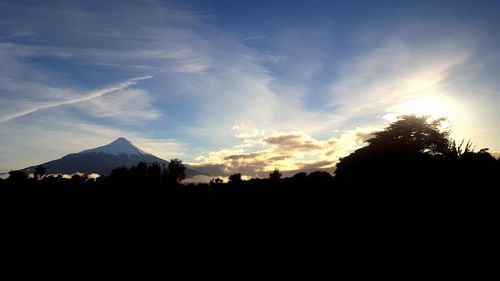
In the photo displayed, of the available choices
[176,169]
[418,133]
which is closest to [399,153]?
[418,133]

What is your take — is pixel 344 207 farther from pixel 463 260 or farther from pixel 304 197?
pixel 463 260

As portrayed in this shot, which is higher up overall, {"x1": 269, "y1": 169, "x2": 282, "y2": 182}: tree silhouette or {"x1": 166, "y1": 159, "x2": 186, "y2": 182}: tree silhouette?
{"x1": 166, "y1": 159, "x2": 186, "y2": 182}: tree silhouette

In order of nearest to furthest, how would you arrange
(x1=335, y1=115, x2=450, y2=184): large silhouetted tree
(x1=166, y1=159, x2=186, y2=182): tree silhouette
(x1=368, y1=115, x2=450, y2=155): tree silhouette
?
(x1=335, y1=115, x2=450, y2=184): large silhouetted tree → (x1=368, y1=115, x2=450, y2=155): tree silhouette → (x1=166, y1=159, x2=186, y2=182): tree silhouette

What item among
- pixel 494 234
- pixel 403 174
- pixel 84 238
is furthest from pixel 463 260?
pixel 84 238

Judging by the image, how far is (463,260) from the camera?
420 inches

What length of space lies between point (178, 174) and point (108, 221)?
3243 inches

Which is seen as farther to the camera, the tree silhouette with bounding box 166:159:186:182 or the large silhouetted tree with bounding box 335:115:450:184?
the tree silhouette with bounding box 166:159:186:182

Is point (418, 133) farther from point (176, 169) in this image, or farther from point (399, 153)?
point (176, 169)

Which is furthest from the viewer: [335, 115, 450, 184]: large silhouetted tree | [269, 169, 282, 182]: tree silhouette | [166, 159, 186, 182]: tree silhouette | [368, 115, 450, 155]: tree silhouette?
[166, 159, 186, 182]: tree silhouette

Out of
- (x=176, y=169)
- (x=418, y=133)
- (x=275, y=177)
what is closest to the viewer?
(x=275, y=177)

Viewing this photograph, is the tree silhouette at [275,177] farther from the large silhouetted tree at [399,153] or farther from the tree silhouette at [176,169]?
the tree silhouette at [176,169]

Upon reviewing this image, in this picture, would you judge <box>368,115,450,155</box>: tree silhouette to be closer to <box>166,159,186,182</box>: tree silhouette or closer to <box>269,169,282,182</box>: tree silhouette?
<box>269,169,282,182</box>: tree silhouette

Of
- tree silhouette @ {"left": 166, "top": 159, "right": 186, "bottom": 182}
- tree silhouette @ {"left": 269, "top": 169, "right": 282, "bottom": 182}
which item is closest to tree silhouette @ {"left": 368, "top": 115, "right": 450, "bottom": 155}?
tree silhouette @ {"left": 269, "top": 169, "right": 282, "bottom": 182}

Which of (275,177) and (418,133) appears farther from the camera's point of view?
(418,133)
